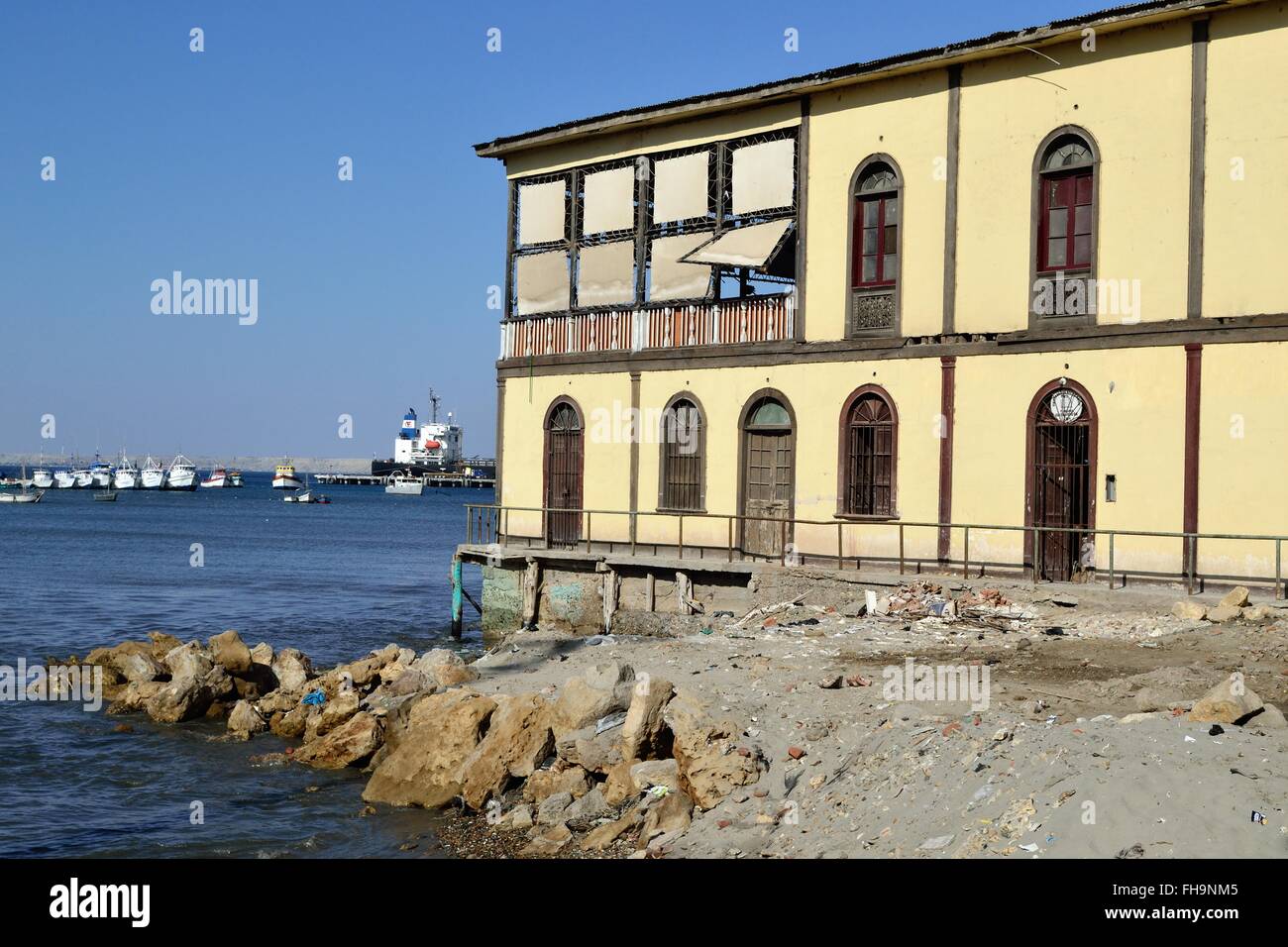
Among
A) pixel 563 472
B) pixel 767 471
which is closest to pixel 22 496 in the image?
pixel 563 472

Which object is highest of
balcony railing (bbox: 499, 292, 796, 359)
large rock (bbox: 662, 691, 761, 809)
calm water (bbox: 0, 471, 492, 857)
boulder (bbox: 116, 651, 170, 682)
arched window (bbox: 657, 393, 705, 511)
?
balcony railing (bbox: 499, 292, 796, 359)

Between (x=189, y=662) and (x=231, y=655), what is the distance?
710 mm

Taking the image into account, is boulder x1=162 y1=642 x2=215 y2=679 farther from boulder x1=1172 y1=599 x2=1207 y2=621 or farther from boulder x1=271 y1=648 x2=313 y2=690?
boulder x1=1172 y1=599 x2=1207 y2=621

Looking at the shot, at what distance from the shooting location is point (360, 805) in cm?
1630

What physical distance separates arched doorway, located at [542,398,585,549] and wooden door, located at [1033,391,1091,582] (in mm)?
10338

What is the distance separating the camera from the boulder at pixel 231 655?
22797mm

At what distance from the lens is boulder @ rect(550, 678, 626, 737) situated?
1525 cm

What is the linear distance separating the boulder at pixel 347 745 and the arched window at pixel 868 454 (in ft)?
32.0

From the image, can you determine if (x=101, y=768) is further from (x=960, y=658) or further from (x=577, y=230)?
(x=577, y=230)

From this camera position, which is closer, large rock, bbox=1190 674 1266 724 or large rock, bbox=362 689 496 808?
large rock, bbox=1190 674 1266 724

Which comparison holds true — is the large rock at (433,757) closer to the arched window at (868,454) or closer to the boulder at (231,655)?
the boulder at (231,655)

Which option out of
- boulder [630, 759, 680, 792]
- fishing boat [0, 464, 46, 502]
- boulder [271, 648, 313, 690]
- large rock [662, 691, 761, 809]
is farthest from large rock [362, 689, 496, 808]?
fishing boat [0, 464, 46, 502]
